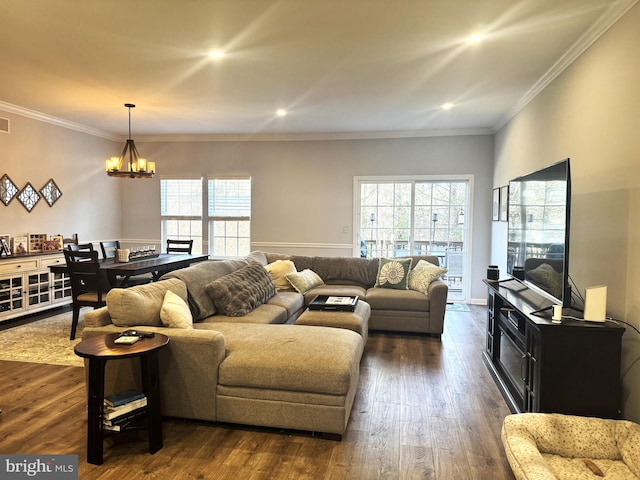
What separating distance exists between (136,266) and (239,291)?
1594 mm

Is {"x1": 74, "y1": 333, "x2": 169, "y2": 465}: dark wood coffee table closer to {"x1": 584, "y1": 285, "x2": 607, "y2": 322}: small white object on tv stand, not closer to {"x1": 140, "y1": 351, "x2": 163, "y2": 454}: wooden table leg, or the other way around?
{"x1": 140, "y1": 351, "x2": 163, "y2": 454}: wooden table leg

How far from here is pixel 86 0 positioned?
2535mm

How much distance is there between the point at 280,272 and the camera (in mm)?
5012

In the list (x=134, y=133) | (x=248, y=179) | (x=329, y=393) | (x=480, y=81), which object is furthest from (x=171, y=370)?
(x=134, y=133)

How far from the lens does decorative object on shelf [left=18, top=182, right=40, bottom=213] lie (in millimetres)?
5289

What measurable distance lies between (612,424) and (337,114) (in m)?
4.37

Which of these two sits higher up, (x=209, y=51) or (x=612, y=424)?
(x=209, y=51)

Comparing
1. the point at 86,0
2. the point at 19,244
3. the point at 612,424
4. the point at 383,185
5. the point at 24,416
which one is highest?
the point at 86,0

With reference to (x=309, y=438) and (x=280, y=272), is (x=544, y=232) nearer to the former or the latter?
(x=309, y=438)

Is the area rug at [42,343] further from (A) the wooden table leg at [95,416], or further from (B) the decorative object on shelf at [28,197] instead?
(A) the wooden table leg at [95,416]

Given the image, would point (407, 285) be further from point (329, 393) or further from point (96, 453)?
point (96, 453)

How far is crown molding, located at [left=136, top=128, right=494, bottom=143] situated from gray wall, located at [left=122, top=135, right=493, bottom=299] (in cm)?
7

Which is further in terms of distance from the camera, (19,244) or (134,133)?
(134,133)

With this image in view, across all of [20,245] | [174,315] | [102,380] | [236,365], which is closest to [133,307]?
[174,315]
